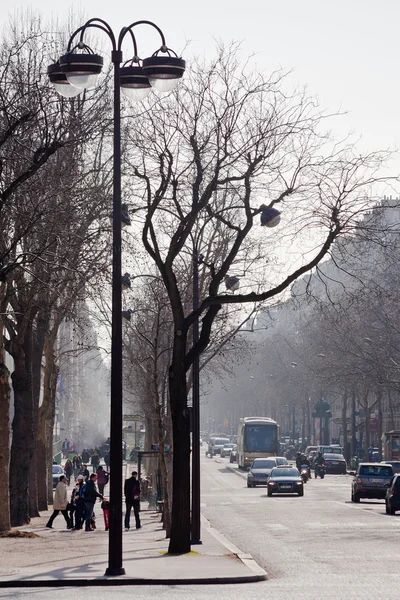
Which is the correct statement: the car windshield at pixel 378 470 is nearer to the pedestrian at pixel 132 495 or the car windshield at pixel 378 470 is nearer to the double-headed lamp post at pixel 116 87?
the pedestrian at pixel 132 495

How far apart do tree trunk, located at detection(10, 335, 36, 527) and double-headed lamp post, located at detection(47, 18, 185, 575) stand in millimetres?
16171

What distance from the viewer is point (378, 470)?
5034 cm

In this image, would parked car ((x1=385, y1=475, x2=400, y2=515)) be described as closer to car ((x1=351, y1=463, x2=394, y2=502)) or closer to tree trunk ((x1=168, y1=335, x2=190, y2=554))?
car ((x1=351, y1=463, x2=394, y2=502))

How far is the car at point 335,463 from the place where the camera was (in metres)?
87.6

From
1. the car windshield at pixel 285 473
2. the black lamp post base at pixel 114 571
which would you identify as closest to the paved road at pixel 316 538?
the car windshield at pixel 285 473

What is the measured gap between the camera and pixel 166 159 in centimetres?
2539

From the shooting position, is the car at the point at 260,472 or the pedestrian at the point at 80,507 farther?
the car at the point at 260,472

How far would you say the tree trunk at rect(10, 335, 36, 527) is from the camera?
34.9m

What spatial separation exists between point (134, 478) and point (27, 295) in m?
6.83

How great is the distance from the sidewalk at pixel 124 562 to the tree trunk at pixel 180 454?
1.49 feet

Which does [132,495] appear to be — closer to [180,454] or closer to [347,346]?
[180,454]

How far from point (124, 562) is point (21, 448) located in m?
14.0

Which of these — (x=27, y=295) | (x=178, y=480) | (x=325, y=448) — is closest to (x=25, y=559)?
(x=178, y=480)

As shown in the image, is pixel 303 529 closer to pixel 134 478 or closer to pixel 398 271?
pixel 134 478
